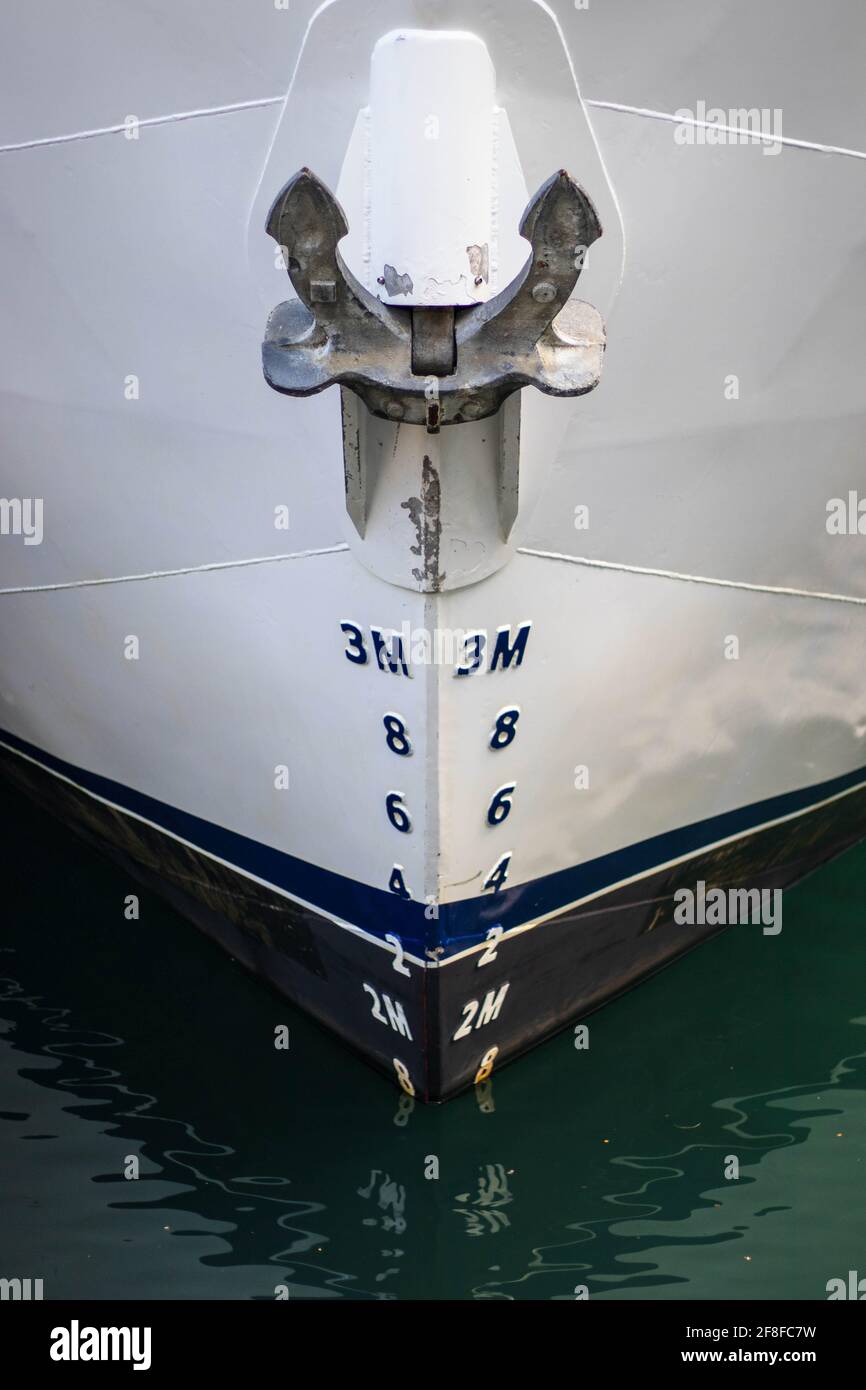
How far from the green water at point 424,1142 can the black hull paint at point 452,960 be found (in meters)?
0.09

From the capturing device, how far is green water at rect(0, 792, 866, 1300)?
13.3 feet

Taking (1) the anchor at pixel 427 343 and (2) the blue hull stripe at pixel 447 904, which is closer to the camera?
(1) the anchor at pixel 427 343

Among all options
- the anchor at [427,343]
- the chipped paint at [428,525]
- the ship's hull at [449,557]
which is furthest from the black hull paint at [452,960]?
the anchor at [427,343]

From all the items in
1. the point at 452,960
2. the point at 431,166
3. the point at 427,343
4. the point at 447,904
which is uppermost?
the point at 431,166

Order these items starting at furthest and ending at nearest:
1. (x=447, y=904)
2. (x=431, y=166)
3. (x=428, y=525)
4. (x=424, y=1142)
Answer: (x=424, y=1142), (x=447, y=904), (x=428, y=525), (x=431, y=166)

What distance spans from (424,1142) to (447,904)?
30.2 inches

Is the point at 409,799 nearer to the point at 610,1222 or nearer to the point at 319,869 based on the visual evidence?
the point at 319,869

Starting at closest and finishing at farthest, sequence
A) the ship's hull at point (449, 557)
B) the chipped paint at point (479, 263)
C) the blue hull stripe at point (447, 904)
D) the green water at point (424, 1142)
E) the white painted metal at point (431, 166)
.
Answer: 1. the white painted metal at point (431, 166)
2. the chipped paint at point (479, 263)
3. the ship's hull at point (449, 557)
4. the green water at point (424, 1142)
5. the blue hull stripe at point (447, 904)

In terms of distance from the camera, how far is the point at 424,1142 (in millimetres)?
4430

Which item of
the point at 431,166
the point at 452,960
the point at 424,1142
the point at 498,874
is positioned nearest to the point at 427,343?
the point at 431,166

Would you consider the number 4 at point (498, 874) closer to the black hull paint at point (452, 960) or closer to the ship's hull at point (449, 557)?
the ship's hull at point (449, 557)

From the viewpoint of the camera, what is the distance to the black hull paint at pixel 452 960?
439 cm

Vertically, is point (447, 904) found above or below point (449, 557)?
below

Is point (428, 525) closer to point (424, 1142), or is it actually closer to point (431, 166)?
point (431, 166)
